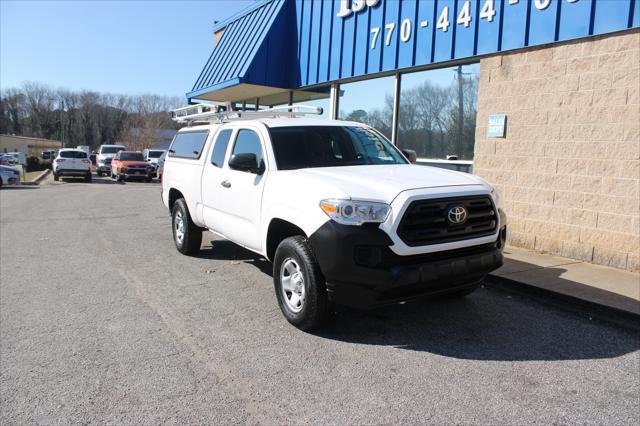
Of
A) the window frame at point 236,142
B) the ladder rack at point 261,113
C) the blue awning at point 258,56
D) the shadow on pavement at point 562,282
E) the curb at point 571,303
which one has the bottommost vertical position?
the curb at point 571,303

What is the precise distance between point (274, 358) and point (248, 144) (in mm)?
2733

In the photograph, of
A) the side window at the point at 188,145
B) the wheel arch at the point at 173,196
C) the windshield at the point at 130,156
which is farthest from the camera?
the windshield at the point at 130,156

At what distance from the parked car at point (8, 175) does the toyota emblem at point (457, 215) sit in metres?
23.7

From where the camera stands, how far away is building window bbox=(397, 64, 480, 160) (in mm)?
8656

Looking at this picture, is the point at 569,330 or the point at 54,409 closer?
the point at 54,409

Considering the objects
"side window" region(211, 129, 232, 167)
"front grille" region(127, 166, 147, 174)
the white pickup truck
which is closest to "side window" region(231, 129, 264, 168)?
the white pickup truck

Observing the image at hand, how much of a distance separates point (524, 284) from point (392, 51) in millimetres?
5633

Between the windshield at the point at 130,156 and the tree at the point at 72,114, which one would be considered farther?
the tree at the point at 72,114

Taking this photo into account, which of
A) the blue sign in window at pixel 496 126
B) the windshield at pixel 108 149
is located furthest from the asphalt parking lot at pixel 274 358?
the windshield at pixel 108 149

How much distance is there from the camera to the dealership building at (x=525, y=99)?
6355 mm

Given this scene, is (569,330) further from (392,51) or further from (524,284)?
(392,51)

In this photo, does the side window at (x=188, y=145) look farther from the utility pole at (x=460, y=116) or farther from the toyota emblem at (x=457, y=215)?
the utility pole at (x=460, y=116)

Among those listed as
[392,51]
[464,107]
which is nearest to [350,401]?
[464,107]

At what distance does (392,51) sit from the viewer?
31.5 feet
